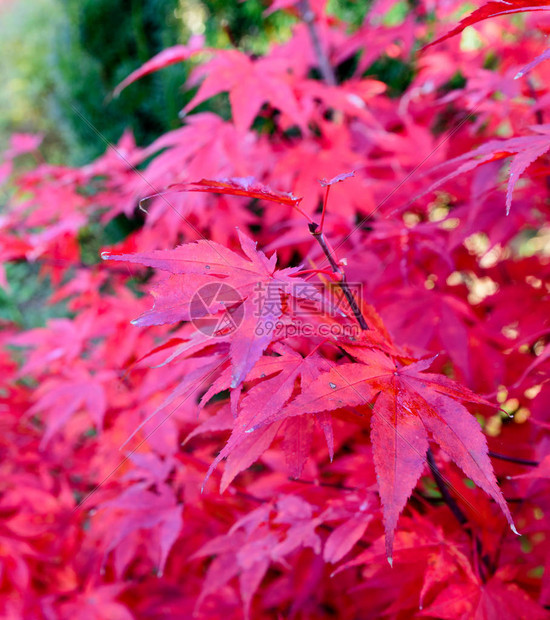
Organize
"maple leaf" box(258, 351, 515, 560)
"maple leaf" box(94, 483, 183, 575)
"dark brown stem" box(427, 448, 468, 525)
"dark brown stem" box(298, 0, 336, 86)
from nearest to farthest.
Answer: "maple leaf" box(258, 351, 515, 560)
"dark brown stem" box(427, 448, 468, 525)
"maple leaf" box(94, 483, 183, 575)
"dark brown stem" box(298, 0, 336, 86)

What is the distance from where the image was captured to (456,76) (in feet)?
6.13

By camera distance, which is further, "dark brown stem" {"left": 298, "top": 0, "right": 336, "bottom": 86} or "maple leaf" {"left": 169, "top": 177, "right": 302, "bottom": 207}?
"dark brown stem" {"left": 298, "top": 0, "right": 336, "bottom": 86}

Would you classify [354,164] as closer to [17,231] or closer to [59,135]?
[17,231]

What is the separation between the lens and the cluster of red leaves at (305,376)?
435 mm

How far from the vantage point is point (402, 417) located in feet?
1.42

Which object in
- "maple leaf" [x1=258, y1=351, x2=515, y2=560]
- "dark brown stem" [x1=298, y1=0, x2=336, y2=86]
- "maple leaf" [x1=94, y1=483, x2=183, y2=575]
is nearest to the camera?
"maple leaf" [x1=258, y1=351, x2=515, y2=560]

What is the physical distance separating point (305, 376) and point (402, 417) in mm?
100

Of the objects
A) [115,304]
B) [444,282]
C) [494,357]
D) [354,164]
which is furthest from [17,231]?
[494,357]

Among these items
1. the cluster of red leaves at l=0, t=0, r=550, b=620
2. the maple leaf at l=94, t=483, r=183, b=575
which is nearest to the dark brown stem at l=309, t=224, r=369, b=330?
the cluster of red leaves at l=0, t=0, r=550, b=620

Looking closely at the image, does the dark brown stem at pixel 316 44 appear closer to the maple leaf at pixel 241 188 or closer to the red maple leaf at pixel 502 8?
the red maple leaf at pixel 502 8

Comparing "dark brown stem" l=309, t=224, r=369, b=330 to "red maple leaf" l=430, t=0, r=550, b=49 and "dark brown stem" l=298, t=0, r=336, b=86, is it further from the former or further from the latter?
"dark brown stem" l=298, t=0, r=336, b=86

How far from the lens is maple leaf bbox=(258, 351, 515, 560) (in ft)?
1.28

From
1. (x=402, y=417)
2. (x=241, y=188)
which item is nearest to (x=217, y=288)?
(x=241, y=188)

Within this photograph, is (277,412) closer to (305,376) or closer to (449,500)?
(305,376)
